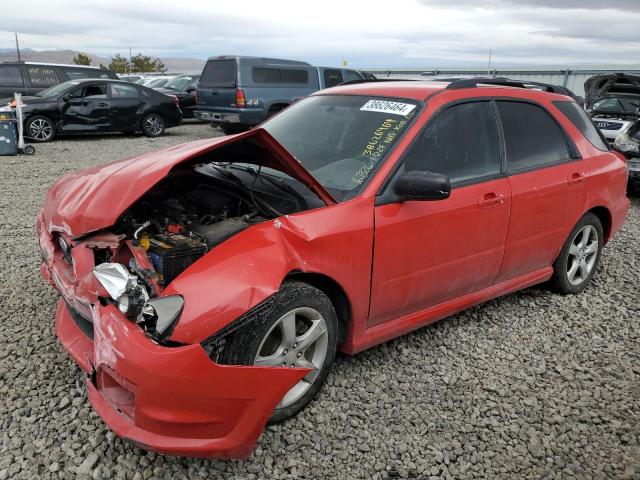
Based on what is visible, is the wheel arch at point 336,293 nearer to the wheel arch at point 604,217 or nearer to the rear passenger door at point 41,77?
the wheel arch at point 604,217

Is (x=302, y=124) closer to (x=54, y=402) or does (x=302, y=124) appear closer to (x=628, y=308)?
(x=54, y=402)

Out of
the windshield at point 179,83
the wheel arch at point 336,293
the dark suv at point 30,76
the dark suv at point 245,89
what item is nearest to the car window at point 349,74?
the dark suv at point 245,89

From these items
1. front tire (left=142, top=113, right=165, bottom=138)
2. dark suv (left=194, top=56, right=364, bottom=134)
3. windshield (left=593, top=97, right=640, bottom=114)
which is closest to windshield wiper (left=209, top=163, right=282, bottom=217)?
windshield (left=593, top=97, right=640, bottom=114)

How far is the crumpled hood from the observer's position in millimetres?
2699

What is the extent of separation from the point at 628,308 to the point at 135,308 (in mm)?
3837

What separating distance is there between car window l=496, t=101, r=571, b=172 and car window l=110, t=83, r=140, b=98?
38.1ft

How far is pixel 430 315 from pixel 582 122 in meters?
2.25

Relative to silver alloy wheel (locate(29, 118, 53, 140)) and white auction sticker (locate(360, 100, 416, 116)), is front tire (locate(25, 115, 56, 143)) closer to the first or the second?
silver alloy wheel (locate(29, 118, 53, 140))

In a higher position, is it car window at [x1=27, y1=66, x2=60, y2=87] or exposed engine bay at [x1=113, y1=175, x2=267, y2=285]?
exposed engine bay at [x1=113, y1=175, x2=267, y2=285]

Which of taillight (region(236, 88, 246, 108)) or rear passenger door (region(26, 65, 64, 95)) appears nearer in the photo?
taillight (region(236, 88, 246, 108))

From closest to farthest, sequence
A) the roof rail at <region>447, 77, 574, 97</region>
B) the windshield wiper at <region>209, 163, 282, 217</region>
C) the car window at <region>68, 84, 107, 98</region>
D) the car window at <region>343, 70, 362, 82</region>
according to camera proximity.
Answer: the windshield wiper at <region>209, 163, 282, 217</region>
the roof rail at <region>447, 77, 574, 97</region>
the car window at <region>68, 84, 107, 98</region>
the car window at <region>343, 70, 362, 82</region>

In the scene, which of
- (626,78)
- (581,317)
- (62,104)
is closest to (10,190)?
(62,104)

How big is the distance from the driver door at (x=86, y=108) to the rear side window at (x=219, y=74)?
2416 mm

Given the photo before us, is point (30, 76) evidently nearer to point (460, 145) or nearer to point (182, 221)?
point (182, 221)
